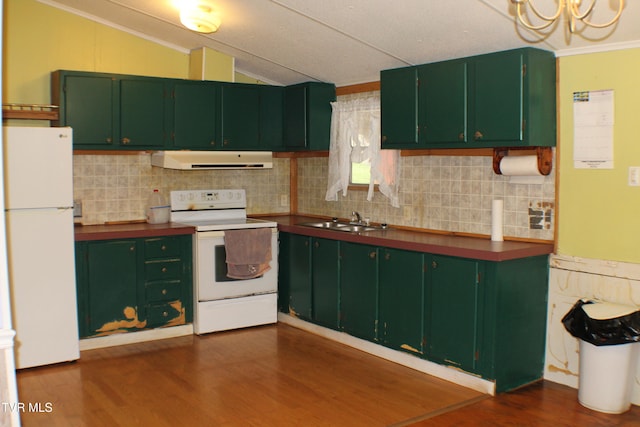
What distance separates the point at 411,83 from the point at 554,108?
1.01 m

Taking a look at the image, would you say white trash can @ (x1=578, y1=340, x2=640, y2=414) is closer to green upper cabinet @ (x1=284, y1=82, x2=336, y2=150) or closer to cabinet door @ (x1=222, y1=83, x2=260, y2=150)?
green upper cabinet @ (x1=284, y1=82, x2=336, y2=150)

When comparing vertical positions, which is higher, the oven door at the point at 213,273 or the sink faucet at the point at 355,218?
the sink faucet at the point at 355,218

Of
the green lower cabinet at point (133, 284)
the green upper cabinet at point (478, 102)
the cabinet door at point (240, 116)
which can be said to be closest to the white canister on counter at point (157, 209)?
the green lower cabinet at point (133, 284)

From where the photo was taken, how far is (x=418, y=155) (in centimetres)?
514

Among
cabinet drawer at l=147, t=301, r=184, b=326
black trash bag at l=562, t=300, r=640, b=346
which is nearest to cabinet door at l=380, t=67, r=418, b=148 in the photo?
black trash bag at l=562, t=300, r=640, b=346

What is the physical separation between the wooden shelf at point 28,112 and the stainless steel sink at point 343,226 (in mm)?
2183

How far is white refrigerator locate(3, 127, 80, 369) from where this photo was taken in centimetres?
433

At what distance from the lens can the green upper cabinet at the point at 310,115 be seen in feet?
18.9

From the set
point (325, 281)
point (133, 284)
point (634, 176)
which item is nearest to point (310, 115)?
point (325, 281)

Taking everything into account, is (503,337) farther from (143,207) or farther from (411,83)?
(143,207)

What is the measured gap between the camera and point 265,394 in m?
4.02

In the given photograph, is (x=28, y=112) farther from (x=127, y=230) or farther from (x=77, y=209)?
(x=127, y=230)

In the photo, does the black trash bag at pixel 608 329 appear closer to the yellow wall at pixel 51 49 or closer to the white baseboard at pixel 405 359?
the white baseboard at pixel 405 359

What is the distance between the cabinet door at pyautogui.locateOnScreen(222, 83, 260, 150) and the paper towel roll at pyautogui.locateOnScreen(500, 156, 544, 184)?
2.31m
